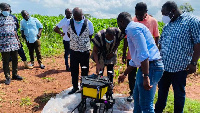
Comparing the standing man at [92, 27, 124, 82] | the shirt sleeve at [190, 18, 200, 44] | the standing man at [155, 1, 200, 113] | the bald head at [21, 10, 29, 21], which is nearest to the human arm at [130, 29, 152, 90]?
the standing man at [155, 1, 200, 113]

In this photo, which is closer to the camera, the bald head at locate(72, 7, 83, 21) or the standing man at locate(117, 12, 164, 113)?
the standing man at locate(117, 12, 164, 113)

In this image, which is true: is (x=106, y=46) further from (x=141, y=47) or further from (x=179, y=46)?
(x=141, y=47)

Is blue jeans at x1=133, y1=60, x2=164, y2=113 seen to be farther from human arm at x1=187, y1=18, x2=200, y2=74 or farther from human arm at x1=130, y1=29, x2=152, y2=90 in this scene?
→ human arm at x1=187, y1=18, x2=200, y2=74

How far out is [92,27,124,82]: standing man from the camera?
318 centimetres

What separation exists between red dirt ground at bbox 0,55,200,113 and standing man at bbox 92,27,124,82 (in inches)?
44.6

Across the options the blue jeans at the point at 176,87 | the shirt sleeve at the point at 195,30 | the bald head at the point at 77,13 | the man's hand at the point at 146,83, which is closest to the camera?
the man's hand at the point at 146,83

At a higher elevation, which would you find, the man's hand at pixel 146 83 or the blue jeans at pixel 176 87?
the man's hand at pixel 146 83

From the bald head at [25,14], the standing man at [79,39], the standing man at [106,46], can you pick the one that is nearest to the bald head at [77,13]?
the standing man at [79,39]

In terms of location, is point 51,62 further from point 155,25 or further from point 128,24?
point 128,24

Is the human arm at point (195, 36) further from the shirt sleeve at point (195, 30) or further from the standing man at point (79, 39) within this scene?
the standing man at point (79, 39)

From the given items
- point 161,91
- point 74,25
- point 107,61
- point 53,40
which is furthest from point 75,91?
point 53,40

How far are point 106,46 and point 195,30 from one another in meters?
1.44

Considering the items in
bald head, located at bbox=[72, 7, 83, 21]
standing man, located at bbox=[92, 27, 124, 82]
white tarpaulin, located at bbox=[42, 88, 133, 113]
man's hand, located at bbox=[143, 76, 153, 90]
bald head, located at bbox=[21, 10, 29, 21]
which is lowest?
white tarpaulin, located at bbox=[42, 88, 133, 113]

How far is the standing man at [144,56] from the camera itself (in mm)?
2041
